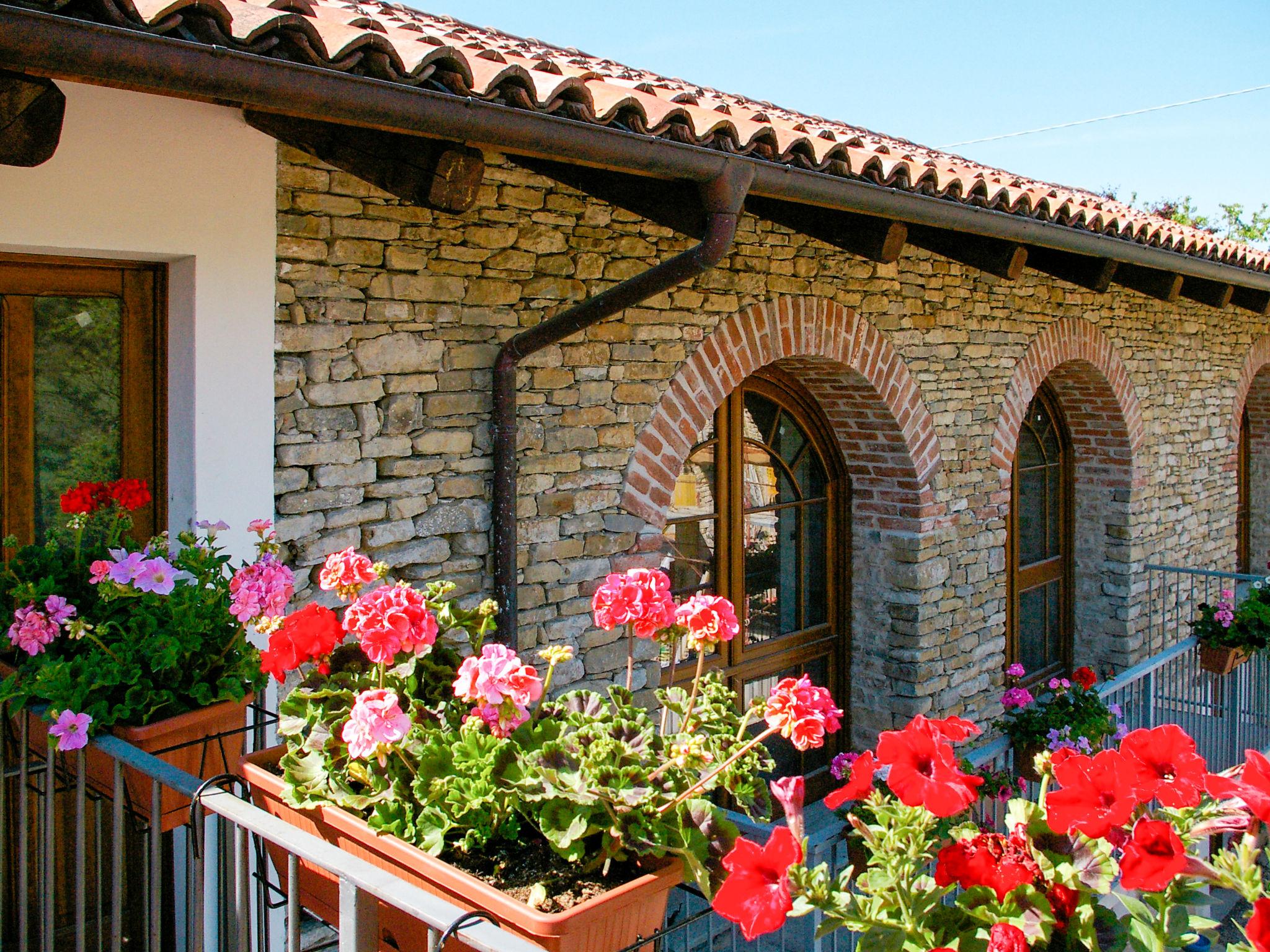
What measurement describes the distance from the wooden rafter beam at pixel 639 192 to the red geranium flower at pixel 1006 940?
250cm

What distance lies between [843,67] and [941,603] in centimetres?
1549

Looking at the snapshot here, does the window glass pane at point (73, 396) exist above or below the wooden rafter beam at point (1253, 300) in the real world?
below

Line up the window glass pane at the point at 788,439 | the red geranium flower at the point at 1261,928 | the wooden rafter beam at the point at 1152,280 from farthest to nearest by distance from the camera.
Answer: the wooden rafter beam at the point at 1152,280
the window glass pane at the point at 788,439
the red geranium flower at the point at 1261,928

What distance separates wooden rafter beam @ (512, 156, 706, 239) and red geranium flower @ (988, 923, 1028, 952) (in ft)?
8.19

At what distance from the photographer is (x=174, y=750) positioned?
2.21m

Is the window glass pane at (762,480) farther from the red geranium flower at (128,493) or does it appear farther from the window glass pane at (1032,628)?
the red geranium flower at (128,493)

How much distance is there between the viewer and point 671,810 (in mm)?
1633

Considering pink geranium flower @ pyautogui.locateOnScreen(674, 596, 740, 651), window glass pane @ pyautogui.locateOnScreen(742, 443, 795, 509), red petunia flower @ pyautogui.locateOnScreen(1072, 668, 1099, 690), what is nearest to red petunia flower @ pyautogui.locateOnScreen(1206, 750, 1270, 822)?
pink geranium flower @ pyautogui.locateOnScreen(674, 596, 740, 651)

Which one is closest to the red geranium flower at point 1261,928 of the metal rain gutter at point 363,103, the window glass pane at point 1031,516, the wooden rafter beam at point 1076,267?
the metal rain gutter at point 363,103

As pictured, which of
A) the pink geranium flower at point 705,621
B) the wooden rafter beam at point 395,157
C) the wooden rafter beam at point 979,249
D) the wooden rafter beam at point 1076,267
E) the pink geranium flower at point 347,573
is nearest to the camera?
the pink geranium flower at point 705,621

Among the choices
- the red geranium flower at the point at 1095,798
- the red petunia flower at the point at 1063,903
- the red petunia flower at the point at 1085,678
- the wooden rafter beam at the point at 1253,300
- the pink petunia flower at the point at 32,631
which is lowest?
the red petunia flower at the point at 1085,678

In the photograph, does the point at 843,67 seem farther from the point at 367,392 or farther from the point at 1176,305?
the point at 367,392

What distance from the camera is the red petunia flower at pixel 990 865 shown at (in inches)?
54.4

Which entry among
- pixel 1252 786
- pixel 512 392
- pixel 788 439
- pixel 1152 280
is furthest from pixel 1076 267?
pixel 1252 786
